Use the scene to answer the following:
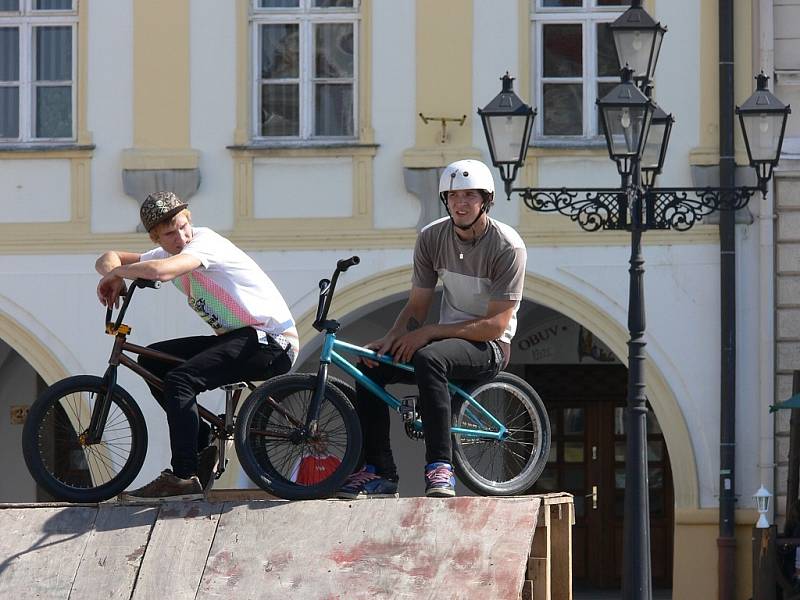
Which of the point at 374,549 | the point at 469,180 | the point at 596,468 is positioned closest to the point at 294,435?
the point at 374,549

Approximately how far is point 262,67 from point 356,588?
365 inches

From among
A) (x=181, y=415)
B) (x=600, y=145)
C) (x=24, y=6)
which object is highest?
(x=24, y=6)

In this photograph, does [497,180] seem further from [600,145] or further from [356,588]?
[356,588]

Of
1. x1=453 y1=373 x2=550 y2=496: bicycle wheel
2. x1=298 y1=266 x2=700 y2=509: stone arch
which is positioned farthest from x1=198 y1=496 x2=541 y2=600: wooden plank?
x1=298 y1=266 x2=700 y2=509: stone arch

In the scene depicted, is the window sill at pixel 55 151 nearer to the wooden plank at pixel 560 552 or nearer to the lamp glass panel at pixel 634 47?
the lamp glass panel at pixel 634 47

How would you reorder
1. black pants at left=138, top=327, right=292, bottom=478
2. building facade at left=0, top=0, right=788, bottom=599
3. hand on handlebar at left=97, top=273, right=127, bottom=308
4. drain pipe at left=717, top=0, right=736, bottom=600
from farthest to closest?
building facade at left=0, top=0, right=788, bottom=599, drain pipe at left=717, top=0, right=736, bottom=600, hand on handlebar at left=97, top=273, right=127, bottom=308, black pants at left=138, top=327, right=292, bottom=478

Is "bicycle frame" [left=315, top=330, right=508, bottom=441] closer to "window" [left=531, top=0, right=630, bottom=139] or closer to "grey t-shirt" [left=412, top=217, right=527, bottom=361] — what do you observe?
"grey t-shirt" [left=412, top=217, right=527, bottom=361]

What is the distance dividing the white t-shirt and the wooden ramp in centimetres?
92

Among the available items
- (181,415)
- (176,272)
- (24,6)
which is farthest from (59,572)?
(24,6)

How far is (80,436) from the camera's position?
25.3 feet

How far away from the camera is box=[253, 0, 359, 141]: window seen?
1525 cm

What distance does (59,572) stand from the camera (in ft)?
22.5

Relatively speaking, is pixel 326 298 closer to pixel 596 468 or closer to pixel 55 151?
pixel 55 151

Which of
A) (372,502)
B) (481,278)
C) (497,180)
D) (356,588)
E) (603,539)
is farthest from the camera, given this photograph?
(603,539)
